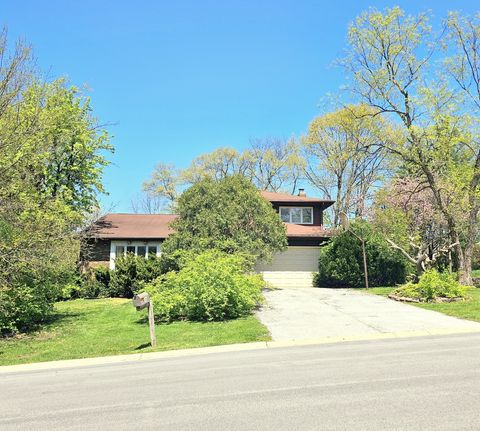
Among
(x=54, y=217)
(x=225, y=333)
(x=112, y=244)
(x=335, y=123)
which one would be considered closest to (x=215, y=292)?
(x=225, y=333)

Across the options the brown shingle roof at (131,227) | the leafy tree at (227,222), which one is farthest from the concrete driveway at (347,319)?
the brown shingle roof at (131,227)

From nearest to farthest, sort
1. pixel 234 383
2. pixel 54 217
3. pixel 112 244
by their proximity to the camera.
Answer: pixel 234 383 < pixel 54 217 < pixel 112 244

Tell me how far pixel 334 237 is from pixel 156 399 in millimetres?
20742

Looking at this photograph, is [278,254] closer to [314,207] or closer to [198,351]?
[314,207]

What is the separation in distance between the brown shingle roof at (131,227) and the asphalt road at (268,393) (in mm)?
19000

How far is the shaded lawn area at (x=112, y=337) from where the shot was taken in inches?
437

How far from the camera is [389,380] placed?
20.6ft

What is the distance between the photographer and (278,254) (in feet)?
88.7

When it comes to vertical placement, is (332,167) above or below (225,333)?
above

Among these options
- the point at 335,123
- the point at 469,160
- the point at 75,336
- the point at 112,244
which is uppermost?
the point at 335,123

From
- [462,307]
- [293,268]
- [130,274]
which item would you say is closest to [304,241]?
[293,268]

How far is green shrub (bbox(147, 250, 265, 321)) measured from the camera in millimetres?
14273

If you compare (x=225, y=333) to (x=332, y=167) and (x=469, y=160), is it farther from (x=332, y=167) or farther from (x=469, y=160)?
(x=332, y=167)

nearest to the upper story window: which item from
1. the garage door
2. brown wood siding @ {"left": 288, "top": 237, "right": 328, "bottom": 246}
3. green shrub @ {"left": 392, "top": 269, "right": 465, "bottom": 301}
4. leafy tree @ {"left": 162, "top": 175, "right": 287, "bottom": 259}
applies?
brown wood siding @ {"left": 288, "top": 237, "right": 328, "bottom": 246}
